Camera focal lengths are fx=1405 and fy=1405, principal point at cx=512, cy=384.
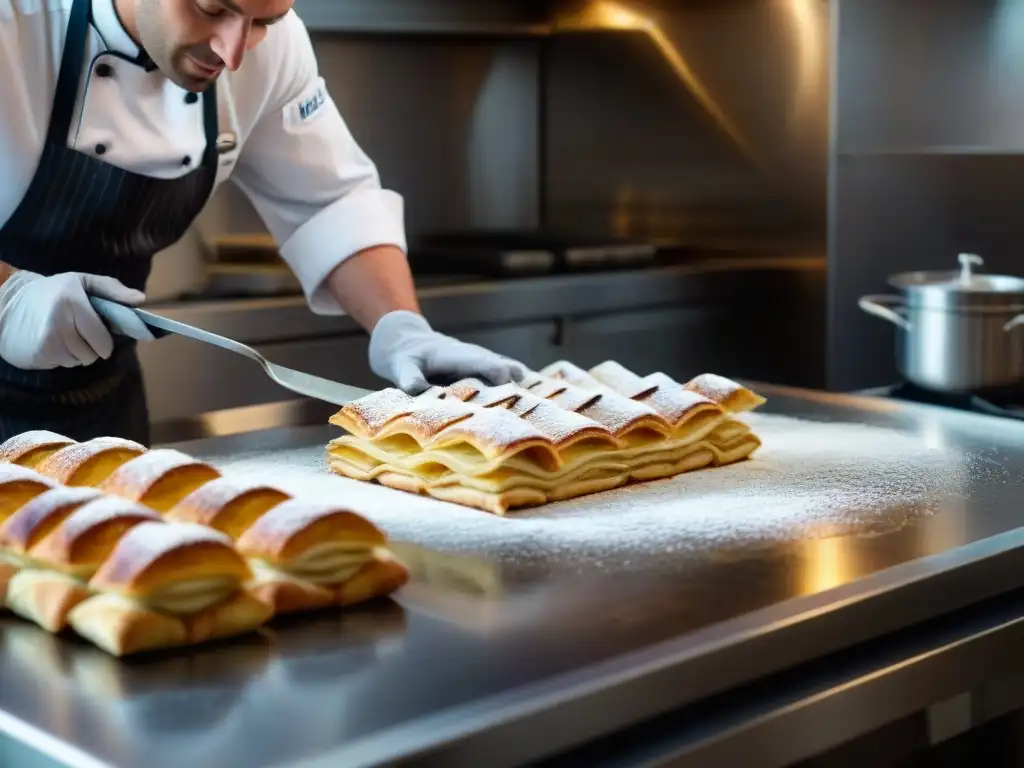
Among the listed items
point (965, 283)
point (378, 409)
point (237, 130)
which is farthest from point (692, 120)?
point (378, 409)

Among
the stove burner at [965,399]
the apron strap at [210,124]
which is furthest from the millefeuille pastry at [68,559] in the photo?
the stove burner at [965,399]

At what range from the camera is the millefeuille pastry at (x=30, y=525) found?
1.12 metres

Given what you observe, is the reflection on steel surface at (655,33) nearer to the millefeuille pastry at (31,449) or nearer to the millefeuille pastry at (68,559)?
the millefeuille pastry at (31,449)

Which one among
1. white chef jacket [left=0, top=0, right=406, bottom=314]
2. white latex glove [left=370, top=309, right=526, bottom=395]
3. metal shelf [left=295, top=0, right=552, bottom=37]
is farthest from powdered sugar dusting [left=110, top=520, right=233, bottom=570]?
metal shelf [left=295, top=0, right=552, bottom=37]

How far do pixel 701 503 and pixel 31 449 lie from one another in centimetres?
68

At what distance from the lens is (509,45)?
13.1 ft

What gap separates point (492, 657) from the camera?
3.30ft

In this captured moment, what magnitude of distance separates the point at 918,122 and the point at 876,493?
2006 millimetres

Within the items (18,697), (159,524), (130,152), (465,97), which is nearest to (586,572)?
(159,524)

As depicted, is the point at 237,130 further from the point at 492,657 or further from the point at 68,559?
the point at 492,657

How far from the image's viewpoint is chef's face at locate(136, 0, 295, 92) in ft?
5.49

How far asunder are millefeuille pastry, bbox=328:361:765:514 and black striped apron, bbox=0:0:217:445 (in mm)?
462

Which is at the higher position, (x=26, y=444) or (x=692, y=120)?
(x=692, y=120)

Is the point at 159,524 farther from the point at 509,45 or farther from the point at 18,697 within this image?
the point at 509,45
